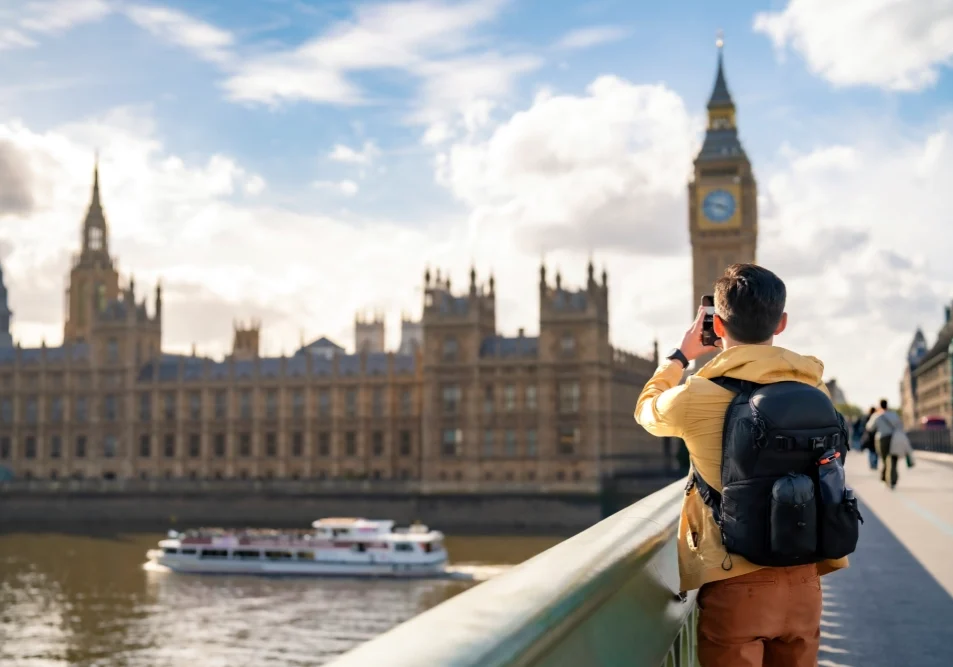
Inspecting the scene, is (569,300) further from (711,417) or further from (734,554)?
(734,554)

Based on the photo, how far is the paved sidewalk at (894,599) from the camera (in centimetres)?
630

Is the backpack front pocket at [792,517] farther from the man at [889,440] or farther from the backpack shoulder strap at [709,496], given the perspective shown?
the man at [889,440]

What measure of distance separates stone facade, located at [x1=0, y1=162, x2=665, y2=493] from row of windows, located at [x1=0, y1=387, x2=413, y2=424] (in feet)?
0.32

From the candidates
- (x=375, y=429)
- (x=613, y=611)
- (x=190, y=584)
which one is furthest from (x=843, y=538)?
(x=375, y=429)

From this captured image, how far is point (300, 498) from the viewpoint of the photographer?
74625mm

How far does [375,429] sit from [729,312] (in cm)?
7675

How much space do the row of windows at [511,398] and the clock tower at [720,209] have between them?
983 inches

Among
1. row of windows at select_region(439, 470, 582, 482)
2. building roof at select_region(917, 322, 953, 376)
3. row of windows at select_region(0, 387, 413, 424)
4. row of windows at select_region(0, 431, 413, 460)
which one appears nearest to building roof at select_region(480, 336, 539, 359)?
row of windows at select_region(0, 387, 413, 424)

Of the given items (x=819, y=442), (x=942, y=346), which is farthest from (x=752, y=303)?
(x=942, y=346)

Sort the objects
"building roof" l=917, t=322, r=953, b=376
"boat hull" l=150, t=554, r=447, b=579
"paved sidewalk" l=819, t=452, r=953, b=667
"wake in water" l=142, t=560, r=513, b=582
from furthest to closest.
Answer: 1. "building roof" l=917, t=322, r=953, b=376
2. "boat hull" l=150, t=554, r=447, b=579
3. "wake in water" l=142, t=560, r=513, b=582
4. "paved sidewalk" l=819, t=452, r=953, b=667

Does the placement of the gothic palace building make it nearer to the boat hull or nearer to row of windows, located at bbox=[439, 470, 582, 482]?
row of windows, located at bbox=[439, 470, 582, 482]

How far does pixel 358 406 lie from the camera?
80375 millimetres

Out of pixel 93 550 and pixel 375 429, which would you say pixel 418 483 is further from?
pixel 93 550

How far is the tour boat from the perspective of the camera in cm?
5247
